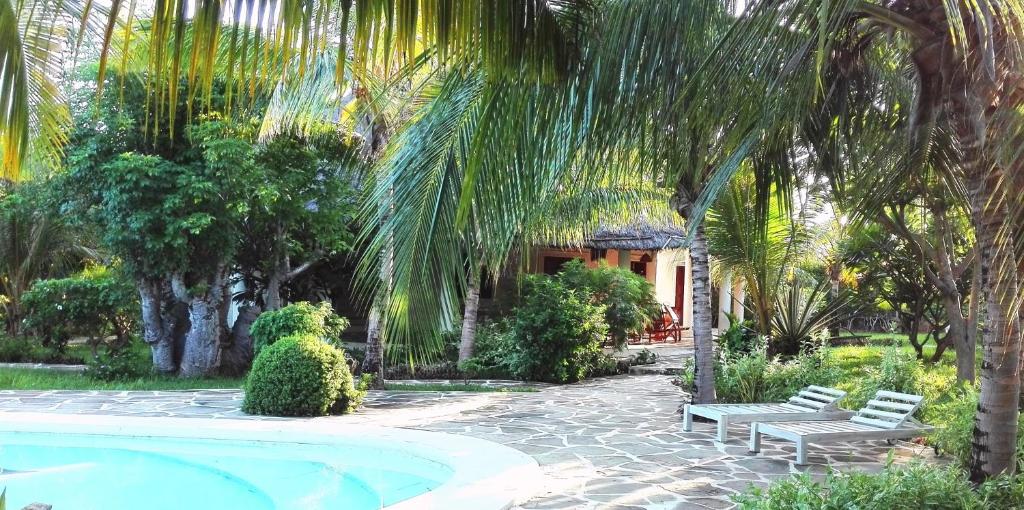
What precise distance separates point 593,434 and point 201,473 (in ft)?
12.8

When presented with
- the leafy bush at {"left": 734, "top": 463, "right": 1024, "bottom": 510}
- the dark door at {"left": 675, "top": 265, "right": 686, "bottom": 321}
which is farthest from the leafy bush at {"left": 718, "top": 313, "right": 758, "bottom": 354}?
the dark door at {"left": 675, "top": 265, "right": 686, "bottom": 321}

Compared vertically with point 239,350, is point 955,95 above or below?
above

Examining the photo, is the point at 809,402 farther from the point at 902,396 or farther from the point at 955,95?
the point at 955,95

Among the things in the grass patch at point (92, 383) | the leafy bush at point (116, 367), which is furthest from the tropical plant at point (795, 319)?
the leafy bush at point (116, 367)

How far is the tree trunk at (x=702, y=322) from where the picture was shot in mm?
8508

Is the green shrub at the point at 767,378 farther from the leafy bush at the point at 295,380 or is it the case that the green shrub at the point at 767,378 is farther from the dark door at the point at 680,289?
the dark door at the point at 680,289

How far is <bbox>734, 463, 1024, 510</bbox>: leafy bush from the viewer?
3930 mm

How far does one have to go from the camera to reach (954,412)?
21.2 ft

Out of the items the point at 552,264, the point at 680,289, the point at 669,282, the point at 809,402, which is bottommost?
the point at 809,402

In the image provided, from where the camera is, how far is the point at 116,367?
1195 centimetres

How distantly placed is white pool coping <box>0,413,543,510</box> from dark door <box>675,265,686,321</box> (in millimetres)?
16922

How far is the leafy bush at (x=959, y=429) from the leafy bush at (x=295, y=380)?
610 centimetres

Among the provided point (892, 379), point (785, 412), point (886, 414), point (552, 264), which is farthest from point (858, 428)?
point (552, 264)

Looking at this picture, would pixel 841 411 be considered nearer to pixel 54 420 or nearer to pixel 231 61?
pixel 231 61
